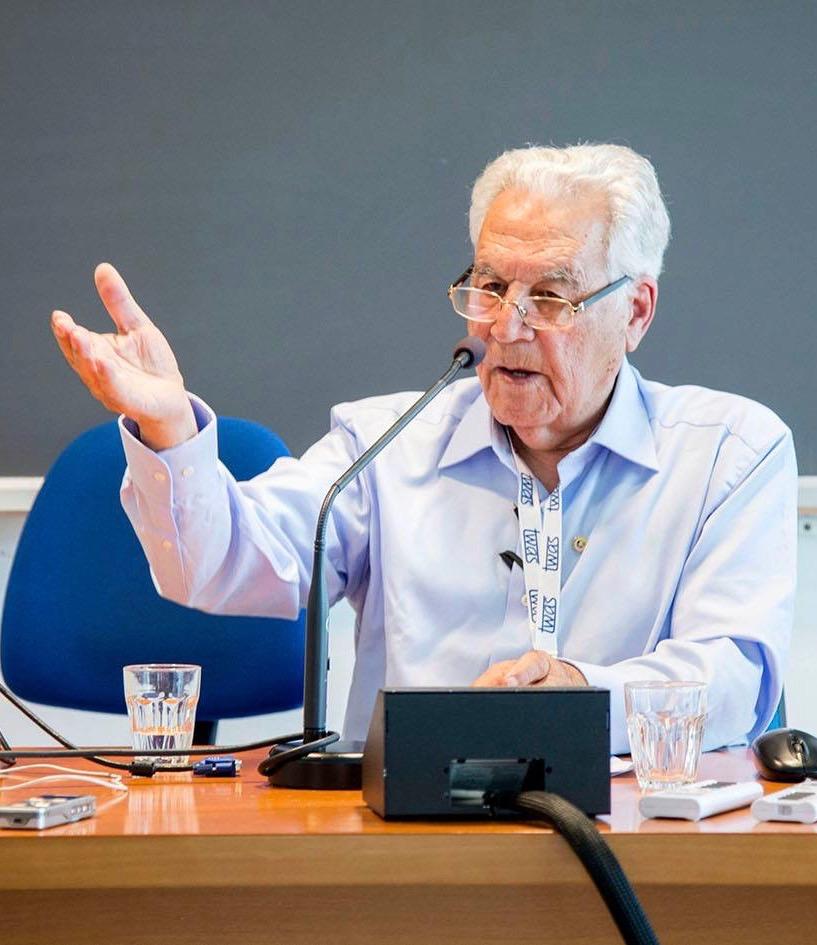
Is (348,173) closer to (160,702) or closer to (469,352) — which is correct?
(469,352)

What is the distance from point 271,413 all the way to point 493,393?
0.78m

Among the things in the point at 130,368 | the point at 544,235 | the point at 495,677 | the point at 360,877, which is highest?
the point at 544,235

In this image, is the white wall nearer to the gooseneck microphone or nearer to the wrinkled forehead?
the wrinkled forehead

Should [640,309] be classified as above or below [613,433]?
above

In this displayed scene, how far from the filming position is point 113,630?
205 cm

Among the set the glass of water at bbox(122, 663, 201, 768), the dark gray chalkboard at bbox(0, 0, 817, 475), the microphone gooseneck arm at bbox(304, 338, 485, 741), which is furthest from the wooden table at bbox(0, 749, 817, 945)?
the dark gray chalkboard at bbox(0, 0, 817, 475)

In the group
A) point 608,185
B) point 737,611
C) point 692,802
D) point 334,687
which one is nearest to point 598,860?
point 692,802

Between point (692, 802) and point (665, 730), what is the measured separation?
198 mm

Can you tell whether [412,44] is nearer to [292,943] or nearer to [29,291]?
[29,291]

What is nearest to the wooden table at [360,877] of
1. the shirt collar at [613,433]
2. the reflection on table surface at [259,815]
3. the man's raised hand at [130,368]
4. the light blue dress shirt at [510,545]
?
the reflection on table surface at [259,815]

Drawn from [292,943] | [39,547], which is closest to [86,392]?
[39,547]

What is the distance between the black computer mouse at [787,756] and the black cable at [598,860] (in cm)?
36

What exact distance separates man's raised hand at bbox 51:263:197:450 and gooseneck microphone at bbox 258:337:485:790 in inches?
8.7

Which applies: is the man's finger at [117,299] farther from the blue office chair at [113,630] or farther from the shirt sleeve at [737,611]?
the blue office chair at [113,630]
